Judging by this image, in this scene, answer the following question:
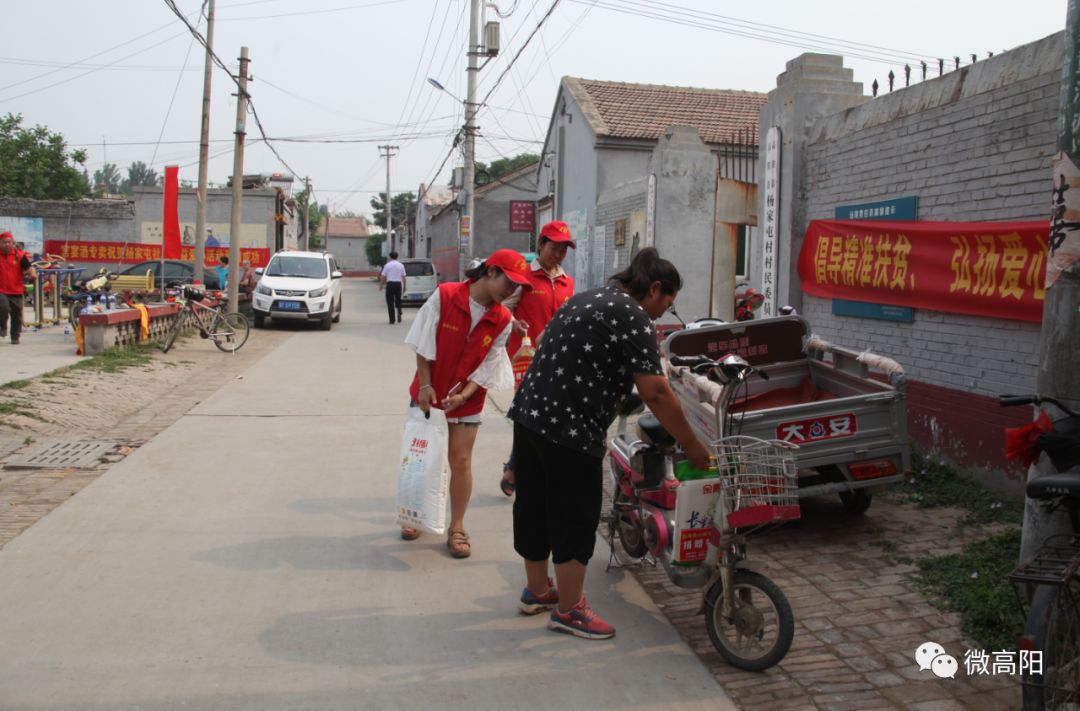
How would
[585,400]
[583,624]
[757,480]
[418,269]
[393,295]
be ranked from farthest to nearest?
[418,269] → [393,295] → [583,624] → [585,400] → [757,480]

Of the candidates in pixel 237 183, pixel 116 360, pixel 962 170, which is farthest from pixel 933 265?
pixel 237 183

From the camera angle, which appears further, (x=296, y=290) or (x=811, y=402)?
(x=296, y=290)

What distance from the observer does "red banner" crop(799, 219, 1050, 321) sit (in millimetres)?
6348

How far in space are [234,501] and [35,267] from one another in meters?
14.1

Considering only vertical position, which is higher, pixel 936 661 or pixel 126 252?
pixel 126 252

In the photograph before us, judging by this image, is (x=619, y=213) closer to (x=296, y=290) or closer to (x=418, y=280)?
(x=296, y=290)

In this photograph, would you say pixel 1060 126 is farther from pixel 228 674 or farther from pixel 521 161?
pixel 521 161

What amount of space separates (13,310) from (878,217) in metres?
12.9

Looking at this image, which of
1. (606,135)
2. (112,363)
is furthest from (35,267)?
(606,135)

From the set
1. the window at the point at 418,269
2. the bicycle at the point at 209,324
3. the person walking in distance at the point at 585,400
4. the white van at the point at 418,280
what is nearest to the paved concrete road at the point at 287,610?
the person walking in distance at the point at 585,400

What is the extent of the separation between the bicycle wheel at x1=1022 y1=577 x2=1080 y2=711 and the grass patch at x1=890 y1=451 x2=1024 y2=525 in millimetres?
2889

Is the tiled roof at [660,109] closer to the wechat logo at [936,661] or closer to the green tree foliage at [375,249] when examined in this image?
the wechat logo at [936,661]

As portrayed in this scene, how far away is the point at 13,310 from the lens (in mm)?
14469

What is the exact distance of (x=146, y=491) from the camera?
255 inches
